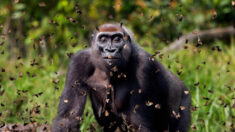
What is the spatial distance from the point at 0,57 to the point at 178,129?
13.7 ft

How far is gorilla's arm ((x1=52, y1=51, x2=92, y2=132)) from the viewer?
455cm

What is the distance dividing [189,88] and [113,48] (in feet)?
7.73

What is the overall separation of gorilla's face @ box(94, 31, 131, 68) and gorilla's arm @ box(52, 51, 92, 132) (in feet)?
1.02

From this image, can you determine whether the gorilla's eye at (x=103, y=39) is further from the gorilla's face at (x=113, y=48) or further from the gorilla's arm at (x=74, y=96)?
the gorilla's arm at (x=74, y=96)

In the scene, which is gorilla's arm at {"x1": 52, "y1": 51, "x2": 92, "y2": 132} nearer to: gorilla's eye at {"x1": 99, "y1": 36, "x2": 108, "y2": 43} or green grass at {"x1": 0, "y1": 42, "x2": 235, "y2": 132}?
green grass at {"x1": 0, "y1": 42, "x2": 235, "y2": 132}

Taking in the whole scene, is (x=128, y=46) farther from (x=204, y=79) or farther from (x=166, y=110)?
(x=204, y=79)

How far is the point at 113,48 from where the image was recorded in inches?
172

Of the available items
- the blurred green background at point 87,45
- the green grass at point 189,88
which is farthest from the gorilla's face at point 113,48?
the green grass at point 189,88

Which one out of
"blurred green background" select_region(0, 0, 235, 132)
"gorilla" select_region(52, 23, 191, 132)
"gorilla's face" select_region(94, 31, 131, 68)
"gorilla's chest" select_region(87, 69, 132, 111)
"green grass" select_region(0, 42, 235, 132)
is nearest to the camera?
"gorilla's face" select_region(94, 31, 131, 68)

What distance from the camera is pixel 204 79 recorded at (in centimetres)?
677

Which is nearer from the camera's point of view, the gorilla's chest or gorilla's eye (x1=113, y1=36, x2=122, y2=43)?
gorilla's eye (x1=113, y1=36, x2=122, y2=43)

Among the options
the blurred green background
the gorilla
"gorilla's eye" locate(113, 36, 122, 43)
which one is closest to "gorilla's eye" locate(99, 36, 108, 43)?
the gorilla

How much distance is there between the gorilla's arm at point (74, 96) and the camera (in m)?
4.55

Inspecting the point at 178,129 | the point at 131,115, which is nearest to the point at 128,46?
the point at 131,115
